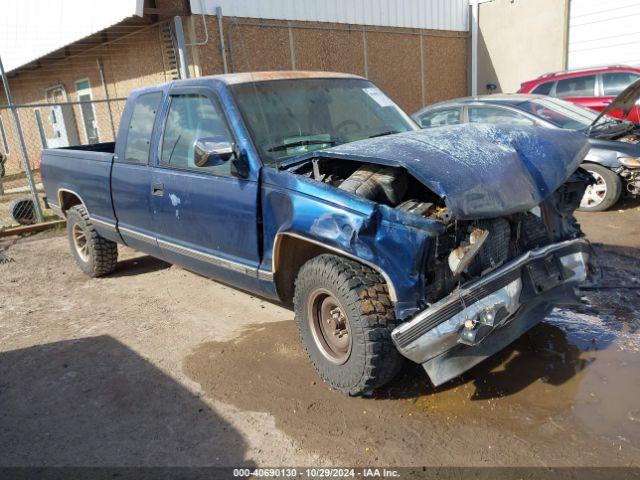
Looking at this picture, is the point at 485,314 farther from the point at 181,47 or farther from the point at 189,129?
the point at 181,47

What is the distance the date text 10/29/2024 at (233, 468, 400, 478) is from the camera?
258cm

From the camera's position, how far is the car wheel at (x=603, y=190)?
22.0 ft

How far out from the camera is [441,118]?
798 cm

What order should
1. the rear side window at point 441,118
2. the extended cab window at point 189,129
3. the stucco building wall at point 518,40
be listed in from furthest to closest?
the stucco building wall at point 518,40 → the rear side window at point 441,118 → the extended cab window at point 189,129

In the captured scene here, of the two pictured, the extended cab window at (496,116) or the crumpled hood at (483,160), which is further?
the extended cab window at (496,116)

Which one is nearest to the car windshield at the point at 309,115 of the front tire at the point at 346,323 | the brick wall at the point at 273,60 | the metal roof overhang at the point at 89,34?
the front tire at the point at 346,323

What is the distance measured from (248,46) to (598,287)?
8603 millimetres

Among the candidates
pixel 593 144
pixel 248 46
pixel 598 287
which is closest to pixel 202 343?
pixel 598 287

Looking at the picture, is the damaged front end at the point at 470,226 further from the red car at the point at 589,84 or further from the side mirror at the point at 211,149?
the red car at the point at 589,84

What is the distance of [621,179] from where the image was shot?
676 cm

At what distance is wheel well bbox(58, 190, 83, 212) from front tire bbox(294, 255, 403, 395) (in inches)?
158

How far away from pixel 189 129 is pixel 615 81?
8982mm

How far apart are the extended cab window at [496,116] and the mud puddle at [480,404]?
154 inches

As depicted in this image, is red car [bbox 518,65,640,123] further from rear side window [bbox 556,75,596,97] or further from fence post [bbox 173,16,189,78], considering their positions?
fence post [bbox 173,16,189,78]
